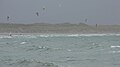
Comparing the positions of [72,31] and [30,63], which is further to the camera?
[72,31]

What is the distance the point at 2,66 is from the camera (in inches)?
1088

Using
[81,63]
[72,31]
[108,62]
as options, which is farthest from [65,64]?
[72,31]

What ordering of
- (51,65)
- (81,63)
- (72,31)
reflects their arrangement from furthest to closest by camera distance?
(72,31) → (81,63) → (51,65)

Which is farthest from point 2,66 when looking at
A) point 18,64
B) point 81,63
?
point 81,63

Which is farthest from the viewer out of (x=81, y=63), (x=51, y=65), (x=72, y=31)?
(x=72, y=31)

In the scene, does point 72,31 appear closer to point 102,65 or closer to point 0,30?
point 0,30

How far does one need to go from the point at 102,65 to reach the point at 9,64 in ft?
22.3

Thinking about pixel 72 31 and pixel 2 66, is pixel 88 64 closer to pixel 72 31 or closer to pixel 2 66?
pixel 2 66

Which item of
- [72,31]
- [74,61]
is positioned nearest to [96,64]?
[74,61]

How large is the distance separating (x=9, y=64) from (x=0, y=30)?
563ft

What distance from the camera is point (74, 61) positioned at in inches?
1226

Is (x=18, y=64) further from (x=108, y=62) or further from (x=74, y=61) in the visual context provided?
(x=108, y=62)

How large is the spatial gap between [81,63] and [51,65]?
3.06m

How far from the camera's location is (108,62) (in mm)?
29828
